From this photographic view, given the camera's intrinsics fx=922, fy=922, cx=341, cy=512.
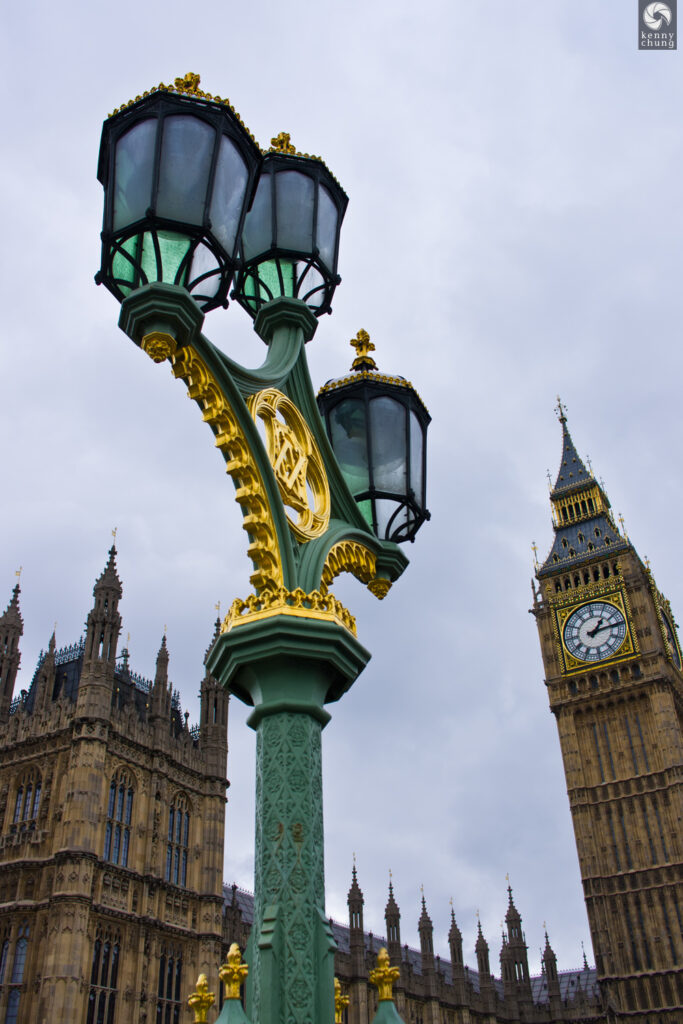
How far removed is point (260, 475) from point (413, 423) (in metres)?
1.65

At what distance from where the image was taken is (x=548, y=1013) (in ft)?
186

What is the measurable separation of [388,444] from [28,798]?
89.7ft

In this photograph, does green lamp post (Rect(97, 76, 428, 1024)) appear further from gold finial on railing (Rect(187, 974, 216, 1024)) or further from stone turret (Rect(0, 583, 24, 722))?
stone turret (Rect(0, 583, 24, 722))

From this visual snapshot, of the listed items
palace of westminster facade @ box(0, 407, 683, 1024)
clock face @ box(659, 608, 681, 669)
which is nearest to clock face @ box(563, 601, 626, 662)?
clock face @ box(659, 608, 681, 669)

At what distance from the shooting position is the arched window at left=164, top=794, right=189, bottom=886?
31.2 m

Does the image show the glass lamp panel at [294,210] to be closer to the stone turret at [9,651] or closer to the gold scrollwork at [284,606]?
the gold scrollwork at [284,606]

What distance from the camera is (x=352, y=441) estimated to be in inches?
232

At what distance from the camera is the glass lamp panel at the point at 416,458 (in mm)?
5715

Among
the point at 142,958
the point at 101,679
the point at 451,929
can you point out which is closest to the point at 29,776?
the point at 101,679

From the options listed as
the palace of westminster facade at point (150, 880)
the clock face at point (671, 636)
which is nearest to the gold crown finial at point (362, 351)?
the palace of westminster facade at point (150, 880)

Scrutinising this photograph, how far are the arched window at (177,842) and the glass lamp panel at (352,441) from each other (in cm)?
2832

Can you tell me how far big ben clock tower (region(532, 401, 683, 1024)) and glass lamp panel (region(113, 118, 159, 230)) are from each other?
5946 centimetres

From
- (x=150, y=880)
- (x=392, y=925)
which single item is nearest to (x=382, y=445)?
(x=150, y=880)

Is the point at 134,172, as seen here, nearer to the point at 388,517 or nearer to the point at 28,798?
the point at 388,517
